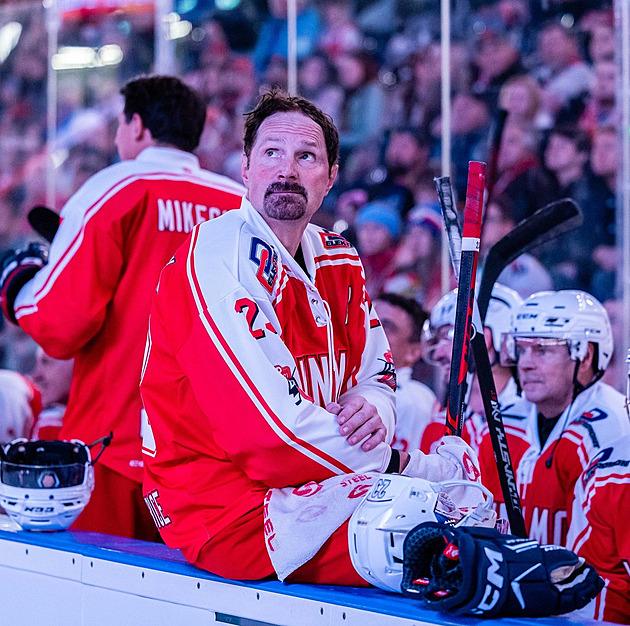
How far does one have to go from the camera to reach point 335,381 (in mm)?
2396

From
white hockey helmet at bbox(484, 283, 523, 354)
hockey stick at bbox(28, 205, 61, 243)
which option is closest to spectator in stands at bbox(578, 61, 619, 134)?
white hockey helmet at bbox(484, 283, 523, 354)

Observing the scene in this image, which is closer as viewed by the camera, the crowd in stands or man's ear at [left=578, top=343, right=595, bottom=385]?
man's ear at [left=578, top=343, right=595, bottom=385]

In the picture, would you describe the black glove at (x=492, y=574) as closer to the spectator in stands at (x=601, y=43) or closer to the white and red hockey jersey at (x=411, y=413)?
the white and red hockey jersey at (x=411, y=413)

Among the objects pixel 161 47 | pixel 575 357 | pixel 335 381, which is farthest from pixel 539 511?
pixel 161 47

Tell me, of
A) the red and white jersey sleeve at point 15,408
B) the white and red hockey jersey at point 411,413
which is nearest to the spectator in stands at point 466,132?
the white and red hockey jersey at point 411,413

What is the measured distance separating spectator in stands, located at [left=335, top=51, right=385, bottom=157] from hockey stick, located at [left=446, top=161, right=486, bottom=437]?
10.4 feet

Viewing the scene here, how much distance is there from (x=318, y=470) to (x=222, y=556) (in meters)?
0.27

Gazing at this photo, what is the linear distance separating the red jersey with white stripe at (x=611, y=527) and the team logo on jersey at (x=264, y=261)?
1.00 meters

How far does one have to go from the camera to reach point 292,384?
2.11 m

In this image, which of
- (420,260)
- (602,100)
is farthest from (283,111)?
(420,260)

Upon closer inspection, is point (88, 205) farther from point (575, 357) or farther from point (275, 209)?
point (575, 357)

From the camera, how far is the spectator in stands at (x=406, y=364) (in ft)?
12.6

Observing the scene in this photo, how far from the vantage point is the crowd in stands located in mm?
4781

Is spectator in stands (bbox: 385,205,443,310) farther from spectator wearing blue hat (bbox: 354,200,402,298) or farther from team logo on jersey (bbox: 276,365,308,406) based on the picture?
team logo on jersey (bbox: 276,365,308,406)
